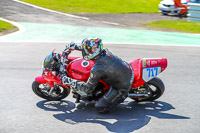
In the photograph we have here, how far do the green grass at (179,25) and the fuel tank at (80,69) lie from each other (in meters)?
10.1

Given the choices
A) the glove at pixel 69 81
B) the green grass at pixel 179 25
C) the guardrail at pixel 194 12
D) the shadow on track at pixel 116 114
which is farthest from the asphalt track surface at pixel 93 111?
the guardrail at pixel 194 12

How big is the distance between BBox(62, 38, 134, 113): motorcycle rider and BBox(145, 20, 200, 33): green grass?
10.0 m

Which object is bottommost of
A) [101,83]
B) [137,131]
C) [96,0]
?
[137,131]

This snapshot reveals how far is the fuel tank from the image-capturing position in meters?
5.73

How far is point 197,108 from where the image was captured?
607 centimetres

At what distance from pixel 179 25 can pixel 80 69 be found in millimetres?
11382

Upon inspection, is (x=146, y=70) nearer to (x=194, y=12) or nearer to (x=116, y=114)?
(x=116, y=114)

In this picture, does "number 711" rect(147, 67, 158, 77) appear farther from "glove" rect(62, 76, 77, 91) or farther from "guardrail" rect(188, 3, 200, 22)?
"guardrail" rect(188, 3, 200, 22)

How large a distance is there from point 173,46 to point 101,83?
6.34 metres

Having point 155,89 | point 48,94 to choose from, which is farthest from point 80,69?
point 155,89

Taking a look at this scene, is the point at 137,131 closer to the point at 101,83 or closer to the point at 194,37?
the point at 101,83

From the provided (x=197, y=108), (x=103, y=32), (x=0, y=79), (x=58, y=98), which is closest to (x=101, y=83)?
(x=58, y=98)

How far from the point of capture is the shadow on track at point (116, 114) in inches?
211

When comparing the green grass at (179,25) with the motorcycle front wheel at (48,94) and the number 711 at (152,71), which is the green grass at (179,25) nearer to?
the number 711 at (152,71)
